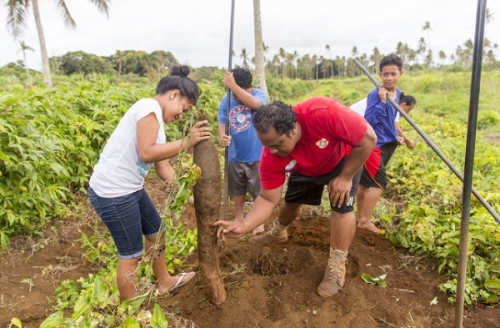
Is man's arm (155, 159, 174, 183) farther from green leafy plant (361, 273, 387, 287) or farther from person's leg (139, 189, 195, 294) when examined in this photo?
green leafy plant (361, 273, 387, 287)

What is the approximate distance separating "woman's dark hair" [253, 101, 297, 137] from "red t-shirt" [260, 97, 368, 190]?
191 mm

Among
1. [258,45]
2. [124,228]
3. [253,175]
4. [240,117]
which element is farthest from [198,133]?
[258,45]

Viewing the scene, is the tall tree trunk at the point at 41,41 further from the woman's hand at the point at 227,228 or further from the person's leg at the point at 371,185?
the woman's hand at the point at 227,228

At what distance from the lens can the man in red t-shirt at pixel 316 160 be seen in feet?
7.07

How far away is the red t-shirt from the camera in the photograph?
86.7 inches

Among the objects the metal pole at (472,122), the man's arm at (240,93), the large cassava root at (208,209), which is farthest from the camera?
the man's arm at (240,93)

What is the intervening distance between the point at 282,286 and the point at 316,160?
910 mm

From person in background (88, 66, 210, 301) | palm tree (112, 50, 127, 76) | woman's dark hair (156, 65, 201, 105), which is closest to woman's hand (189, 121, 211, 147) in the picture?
person in background (88, 66, 210, 301)

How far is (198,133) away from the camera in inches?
83.5

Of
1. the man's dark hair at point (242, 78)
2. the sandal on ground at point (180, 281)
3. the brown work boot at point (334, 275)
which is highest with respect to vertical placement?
the man's dark hair at point (242, 78)

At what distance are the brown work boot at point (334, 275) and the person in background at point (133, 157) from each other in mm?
1156

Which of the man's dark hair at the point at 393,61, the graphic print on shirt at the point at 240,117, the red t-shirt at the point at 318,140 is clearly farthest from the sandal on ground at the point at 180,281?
the man's dark hair at the point at 393,61

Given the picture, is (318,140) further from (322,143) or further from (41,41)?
(41,41)

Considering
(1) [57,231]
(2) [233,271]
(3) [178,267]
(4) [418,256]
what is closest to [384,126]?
(4) [418,256]
